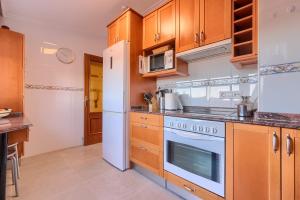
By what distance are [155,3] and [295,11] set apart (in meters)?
1.80

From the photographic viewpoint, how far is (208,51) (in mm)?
1847

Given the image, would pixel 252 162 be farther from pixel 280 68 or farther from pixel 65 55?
pixel 65 55

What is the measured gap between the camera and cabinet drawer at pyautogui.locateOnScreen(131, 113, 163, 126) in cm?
193

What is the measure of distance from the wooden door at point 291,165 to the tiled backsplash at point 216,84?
0.76m

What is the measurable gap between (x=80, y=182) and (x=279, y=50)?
2364 millimetres

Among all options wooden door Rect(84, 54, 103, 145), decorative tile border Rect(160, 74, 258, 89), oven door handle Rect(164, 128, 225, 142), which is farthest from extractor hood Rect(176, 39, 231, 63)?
wooden door Rect(84, 54, 103, 145)

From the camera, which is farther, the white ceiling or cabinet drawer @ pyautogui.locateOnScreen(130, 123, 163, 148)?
the white ceiling

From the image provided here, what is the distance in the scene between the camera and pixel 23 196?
1.71 metres

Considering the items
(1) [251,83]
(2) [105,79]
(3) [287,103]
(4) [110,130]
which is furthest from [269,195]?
(2) [105,79]

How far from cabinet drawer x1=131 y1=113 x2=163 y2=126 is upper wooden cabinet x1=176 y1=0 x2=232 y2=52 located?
2.78 feet

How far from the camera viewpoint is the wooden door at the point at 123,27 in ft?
7.93

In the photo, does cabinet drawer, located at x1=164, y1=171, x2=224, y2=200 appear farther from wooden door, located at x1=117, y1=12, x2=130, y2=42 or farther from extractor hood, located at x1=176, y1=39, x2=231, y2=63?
wooden door, located at x1=117, y1=12, x2=130, y2=42

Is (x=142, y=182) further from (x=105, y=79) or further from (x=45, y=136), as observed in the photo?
(x=45, y=136)

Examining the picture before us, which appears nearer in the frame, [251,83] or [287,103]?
[287,103]
